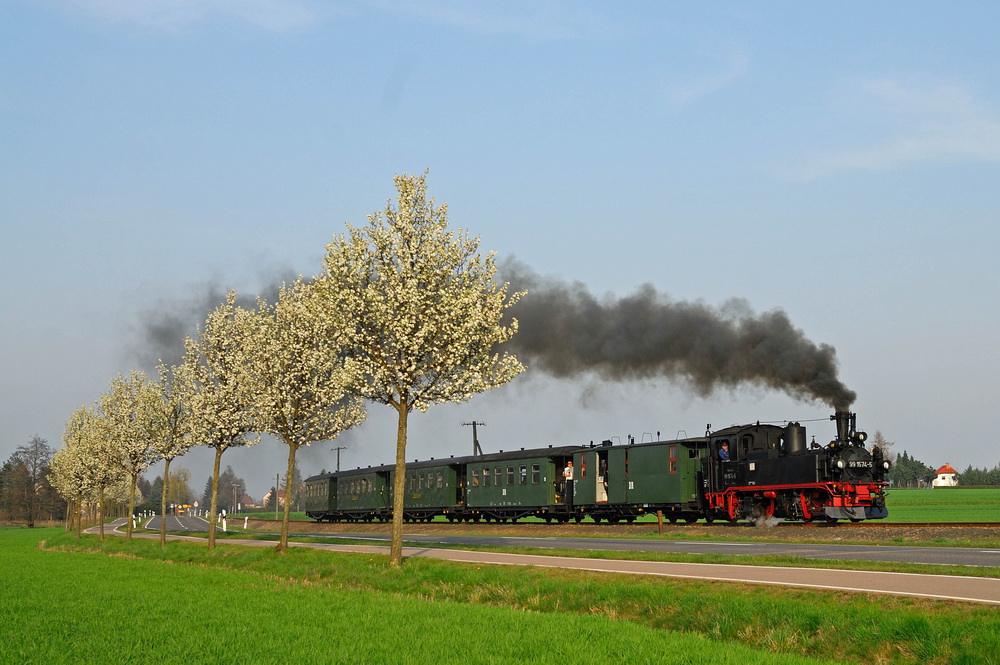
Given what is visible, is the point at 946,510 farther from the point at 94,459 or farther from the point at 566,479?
the point at 94,459

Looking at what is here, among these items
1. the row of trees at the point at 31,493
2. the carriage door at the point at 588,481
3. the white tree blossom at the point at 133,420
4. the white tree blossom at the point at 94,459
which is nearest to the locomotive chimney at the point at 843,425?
the carriage door at the point at 588,481

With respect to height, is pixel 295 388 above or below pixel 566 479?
above

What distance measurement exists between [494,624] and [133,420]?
138ft

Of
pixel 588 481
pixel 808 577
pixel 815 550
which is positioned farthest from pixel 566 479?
pixel 808 577

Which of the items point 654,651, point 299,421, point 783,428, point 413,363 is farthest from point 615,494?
point 654,651

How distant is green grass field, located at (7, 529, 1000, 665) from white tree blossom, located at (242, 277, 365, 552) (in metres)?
11.9

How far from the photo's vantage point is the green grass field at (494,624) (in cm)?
1177

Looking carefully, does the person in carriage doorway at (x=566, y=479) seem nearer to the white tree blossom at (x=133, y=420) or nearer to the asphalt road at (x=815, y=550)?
the asphalt road at (x=815, y=550)

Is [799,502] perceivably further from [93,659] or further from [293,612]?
[93,659]

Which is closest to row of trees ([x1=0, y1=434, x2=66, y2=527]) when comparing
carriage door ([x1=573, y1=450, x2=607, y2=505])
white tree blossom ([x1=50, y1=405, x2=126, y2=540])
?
white tree blossom ([x1=50, y1=405, x2=126, y2=540])

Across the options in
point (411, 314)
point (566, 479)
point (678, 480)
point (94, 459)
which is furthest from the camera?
point (94, 459)

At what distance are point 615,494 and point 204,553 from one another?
18911mm

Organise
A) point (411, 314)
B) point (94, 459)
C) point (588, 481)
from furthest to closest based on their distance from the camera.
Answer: point (94, 459) → point (588, 481) → point (411, 314)

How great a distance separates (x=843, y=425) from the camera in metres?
34.9
